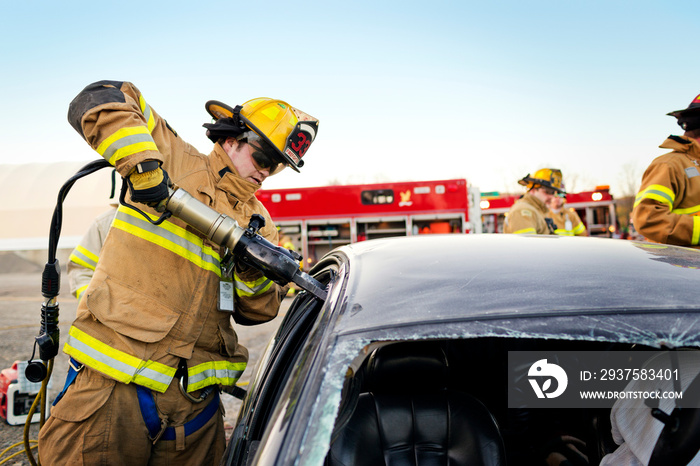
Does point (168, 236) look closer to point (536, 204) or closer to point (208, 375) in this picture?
point (208, 375)

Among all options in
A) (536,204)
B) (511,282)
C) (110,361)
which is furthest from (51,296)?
(536,204)

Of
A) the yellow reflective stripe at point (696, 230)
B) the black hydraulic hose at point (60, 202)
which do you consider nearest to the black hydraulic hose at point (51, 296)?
the black hydraulic hose at point (60, 202)

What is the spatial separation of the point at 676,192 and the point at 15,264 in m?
30.5

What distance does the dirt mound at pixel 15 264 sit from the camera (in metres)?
25.8

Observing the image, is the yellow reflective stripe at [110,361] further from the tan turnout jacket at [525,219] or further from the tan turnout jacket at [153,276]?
the tan turnout jacket at [525,219]

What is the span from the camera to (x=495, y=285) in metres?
1.09

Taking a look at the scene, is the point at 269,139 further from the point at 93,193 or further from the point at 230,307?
the point at 93,193

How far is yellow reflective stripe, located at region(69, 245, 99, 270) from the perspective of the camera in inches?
Answer: 108

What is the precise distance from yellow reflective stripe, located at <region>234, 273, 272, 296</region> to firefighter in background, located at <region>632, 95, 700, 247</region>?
7.73ft

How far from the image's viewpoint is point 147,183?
5.27ft

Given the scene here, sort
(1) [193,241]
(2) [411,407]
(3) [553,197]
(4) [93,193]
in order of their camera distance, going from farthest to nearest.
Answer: (4) [93,193], (3) [553,197], (1) [193,241], (2) [411,407]

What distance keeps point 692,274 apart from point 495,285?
491 mm

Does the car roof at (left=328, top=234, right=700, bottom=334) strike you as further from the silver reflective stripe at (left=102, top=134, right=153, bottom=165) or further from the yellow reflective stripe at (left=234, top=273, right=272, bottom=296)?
the silver reflective stripe at (left=102, top=134, right=153, bottom=165)

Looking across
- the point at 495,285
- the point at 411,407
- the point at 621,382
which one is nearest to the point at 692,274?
the point at 621,382
